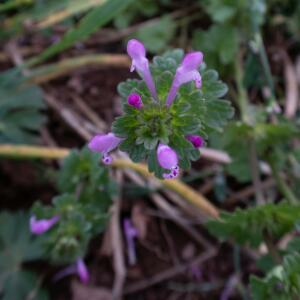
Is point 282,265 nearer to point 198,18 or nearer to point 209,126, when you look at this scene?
point 209,126

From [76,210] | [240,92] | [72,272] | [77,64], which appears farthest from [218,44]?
[72,272]

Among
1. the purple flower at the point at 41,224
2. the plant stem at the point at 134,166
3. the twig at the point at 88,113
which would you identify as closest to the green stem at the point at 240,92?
the plant stem at the point at 134,166

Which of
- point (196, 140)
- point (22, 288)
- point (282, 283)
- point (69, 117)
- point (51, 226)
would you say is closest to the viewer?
point (196, 140)

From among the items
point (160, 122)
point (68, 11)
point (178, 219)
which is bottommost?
point (178, 219)

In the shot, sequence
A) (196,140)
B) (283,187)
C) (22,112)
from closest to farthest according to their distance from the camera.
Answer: (196,140), (283,187), (22,112)

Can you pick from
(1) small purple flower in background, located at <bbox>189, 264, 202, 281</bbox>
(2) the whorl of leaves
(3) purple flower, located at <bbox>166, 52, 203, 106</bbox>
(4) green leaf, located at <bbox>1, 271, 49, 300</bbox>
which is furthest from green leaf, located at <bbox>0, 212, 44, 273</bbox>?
(3) purple flower, located at <bbox>166, 52, 203, 106</bbox>

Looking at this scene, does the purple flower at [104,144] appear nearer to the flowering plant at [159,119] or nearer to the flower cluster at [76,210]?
the flowering plant at [159,119]

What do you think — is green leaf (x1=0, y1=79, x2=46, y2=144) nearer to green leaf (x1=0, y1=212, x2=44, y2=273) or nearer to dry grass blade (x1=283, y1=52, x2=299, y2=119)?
green leaf (x1=0, y1=212, x2=44, y2=273)

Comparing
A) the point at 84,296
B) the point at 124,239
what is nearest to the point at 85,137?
the point at 124,239

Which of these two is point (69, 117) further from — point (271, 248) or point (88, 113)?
point (271, 248)
